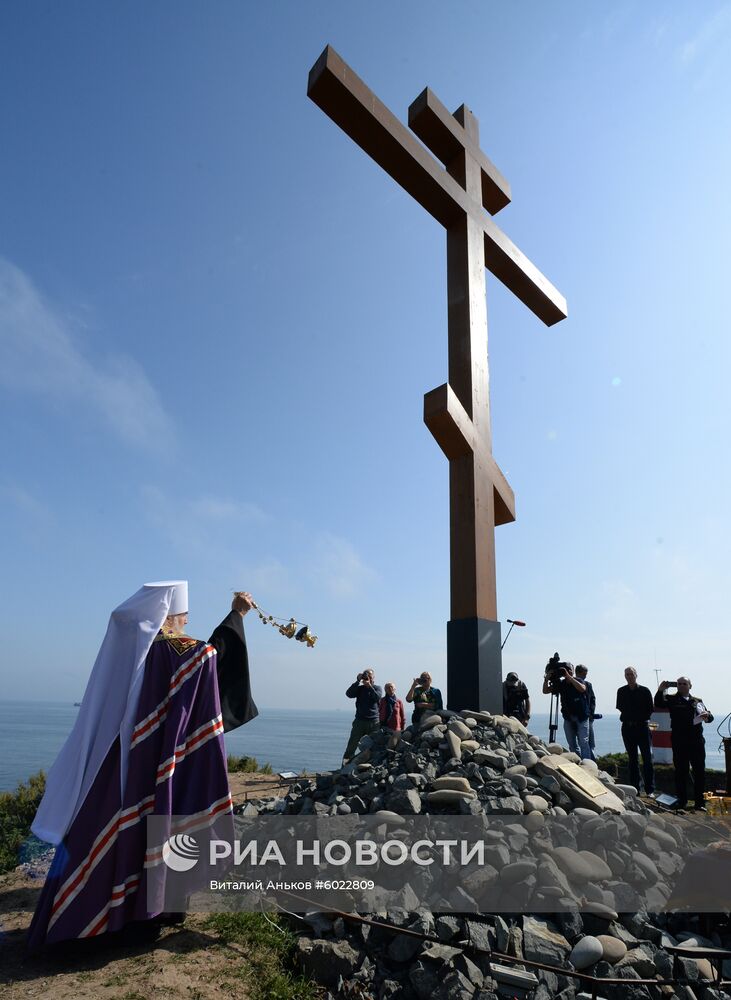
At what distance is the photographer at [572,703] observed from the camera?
816 cm

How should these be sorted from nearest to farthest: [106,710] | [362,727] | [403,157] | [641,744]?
[106,710], [403,157], [641,744], [362,727]

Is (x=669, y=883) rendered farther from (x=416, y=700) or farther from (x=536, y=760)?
(x=416, y=700)

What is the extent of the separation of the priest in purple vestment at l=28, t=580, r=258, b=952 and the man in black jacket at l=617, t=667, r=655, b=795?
20.5 feet

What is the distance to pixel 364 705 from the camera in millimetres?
9508

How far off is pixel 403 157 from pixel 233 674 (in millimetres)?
5534

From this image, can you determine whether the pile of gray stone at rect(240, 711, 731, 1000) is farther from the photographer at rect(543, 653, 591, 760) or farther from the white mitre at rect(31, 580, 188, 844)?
the photographer at rect(543, 653, 591, 760)

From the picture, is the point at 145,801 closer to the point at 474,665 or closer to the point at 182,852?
the point at 182,852

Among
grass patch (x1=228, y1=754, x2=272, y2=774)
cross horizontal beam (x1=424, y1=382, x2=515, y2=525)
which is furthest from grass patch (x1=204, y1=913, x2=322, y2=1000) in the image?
grass patch (x1=228, y1=754, x2=272, y2=774)

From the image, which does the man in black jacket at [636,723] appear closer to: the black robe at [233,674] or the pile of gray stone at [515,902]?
the pile of gray stone at [515,902]

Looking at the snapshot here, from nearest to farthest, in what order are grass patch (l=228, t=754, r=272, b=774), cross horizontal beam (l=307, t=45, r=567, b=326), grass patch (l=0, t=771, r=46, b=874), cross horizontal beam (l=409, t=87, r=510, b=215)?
grass patch (l=0, t=771, r=46, b=874)
cross horizontal beam (l=307, t=45, r=567, b=326)
cross horizontal beam (l=409, t=87, r=510, b=215)
grass patch (l=228, t=754, r=272, b=774)

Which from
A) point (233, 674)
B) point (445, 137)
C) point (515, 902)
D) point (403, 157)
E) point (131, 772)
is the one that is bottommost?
point (515, 902)

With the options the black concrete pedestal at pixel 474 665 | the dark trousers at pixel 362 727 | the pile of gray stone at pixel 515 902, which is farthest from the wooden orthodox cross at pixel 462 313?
the dark trousers at pixel 362 727

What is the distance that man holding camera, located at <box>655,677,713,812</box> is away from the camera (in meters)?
7.49

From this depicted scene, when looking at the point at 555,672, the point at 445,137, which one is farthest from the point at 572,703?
the point at 445,137
